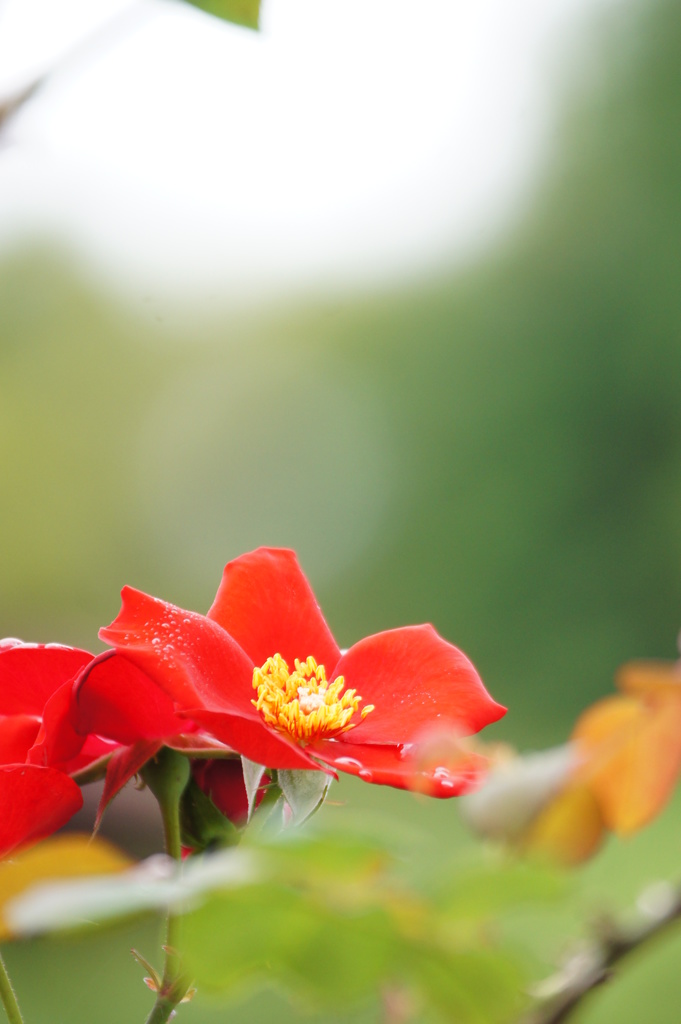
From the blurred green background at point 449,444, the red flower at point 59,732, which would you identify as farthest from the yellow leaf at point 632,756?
the blurred green background at point 449,444

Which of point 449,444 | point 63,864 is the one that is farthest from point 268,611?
point 449,444

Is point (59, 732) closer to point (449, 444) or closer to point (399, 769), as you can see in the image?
point (399, 769)

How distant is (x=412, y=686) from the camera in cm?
22

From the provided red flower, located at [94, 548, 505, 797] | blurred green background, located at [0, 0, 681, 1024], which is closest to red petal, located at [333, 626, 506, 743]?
red flower, located at [94, 548, 505, 797]

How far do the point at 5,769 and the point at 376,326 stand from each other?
3364mm

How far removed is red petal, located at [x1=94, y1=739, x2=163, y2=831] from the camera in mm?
180

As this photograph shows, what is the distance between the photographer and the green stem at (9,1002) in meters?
0.17

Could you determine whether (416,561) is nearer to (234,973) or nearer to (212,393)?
(212,393)

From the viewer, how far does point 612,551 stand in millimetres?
3043

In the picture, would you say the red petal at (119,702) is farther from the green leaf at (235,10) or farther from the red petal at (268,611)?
the green leaf at (235,10)

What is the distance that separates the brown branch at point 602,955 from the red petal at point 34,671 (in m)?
0.13

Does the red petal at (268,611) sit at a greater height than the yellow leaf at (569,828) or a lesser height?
lesser

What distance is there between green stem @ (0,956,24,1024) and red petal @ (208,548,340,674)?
0.08m

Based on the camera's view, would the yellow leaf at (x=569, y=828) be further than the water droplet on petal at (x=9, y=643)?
No
